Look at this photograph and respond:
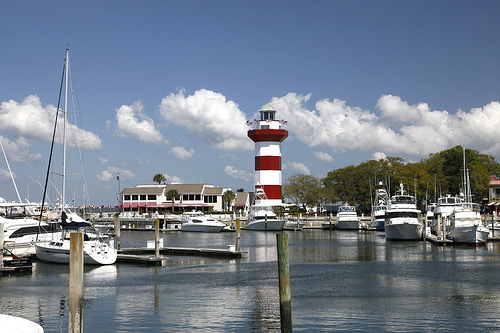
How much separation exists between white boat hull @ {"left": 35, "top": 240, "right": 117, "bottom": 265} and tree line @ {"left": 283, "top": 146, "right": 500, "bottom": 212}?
63.5 m

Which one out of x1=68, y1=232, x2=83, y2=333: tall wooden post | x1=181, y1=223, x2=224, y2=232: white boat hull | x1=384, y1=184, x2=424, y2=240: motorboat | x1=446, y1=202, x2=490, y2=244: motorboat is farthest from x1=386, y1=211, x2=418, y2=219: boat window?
x1=68, y1=232, x2=83, y2=333: tall wooden post

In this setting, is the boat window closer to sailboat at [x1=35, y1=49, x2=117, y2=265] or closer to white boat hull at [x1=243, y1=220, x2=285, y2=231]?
white boat hull at [x1=243, y1=220, x2=285, y2=231]

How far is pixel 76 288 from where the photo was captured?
1493 cm

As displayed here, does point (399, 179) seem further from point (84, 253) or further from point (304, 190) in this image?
point (84, 253)

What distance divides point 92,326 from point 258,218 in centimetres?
6278

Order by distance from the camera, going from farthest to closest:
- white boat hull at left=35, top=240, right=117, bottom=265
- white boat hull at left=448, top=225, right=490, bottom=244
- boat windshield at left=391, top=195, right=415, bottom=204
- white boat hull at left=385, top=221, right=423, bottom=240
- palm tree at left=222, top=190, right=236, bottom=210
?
palm tree at left=222, top=190, right=236, bottom=210
boat windshield at left=391, top=195, right=415, bottom=204
white boat hull at left=385, top=221, right=423, bottom=240
white boat hull at left=448, top=225, right=490, bottom=244
white boat hull at left=35, top=240, right=117, bottom=265

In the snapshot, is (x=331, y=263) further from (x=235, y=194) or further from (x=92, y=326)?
(x=235, y=194)

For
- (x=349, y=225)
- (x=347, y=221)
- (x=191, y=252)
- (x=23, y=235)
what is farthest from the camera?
(x=349, y=225)

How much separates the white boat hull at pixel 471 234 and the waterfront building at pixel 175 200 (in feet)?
214

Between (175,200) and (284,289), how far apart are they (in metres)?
96.7

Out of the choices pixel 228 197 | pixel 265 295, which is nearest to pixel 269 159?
pixel 228 197

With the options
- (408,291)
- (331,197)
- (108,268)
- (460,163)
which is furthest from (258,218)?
(408,291)

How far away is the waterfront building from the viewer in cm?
11025

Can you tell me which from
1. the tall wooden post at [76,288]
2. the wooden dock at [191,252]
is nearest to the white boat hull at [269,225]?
the wooden dock at [191,252]
